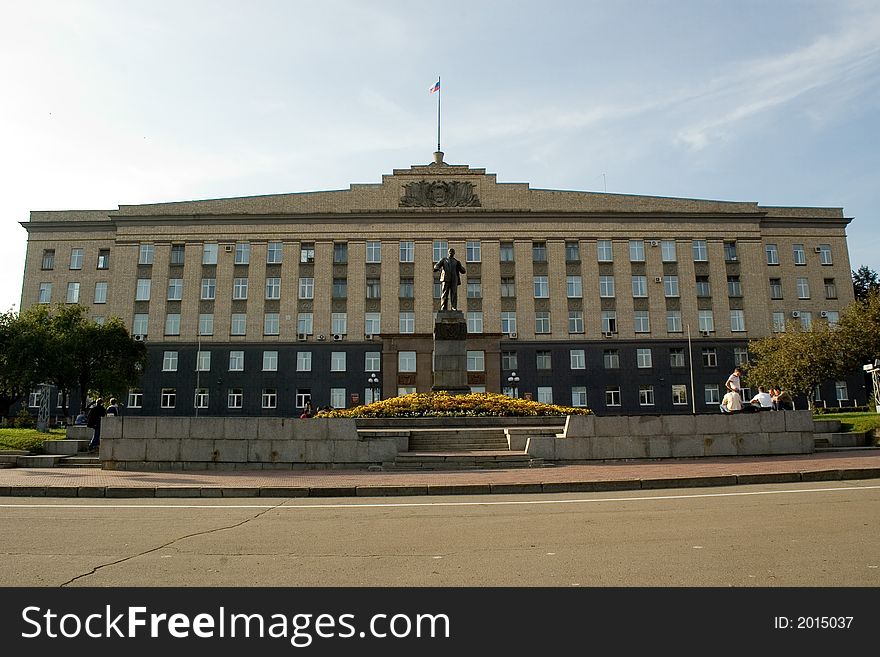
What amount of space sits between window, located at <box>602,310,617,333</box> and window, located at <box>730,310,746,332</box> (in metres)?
10.1

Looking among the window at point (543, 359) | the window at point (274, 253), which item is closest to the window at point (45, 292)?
the window at point (274, 253)

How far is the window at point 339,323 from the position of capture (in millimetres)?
55156

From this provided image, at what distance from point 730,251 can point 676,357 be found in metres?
11.4

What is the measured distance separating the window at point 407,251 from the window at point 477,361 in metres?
10.0

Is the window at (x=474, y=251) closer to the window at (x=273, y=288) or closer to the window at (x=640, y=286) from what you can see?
the window at (x=640, y=286)

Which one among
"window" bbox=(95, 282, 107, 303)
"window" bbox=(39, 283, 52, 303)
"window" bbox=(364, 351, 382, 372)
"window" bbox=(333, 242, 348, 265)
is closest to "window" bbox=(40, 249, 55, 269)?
"window" bbox=(39, 283, 52, 303)

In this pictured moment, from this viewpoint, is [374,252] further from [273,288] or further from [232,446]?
[232,446]

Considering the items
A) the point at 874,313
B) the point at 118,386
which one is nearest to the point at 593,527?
the point at 874,313

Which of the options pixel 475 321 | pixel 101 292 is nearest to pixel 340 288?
pixel 475 321

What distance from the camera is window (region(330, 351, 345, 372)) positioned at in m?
54.1

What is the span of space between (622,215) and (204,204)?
120 feet

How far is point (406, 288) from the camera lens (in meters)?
56.2

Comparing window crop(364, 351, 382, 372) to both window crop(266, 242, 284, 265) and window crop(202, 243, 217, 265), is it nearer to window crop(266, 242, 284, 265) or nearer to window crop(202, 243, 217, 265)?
window crop(266, 242, 284, 265)
